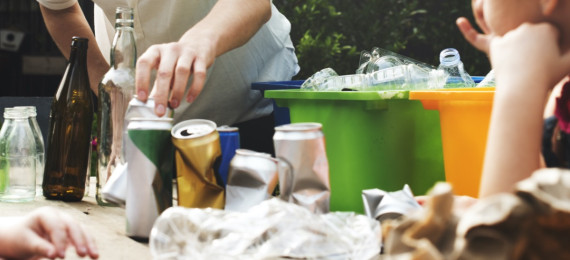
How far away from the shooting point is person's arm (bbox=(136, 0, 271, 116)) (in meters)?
1.23

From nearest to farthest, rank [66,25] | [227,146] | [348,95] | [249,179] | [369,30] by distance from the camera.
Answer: [249,179], [227,146], [348,95], [66,25], [369,30]

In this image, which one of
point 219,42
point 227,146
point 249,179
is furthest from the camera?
point 219,42

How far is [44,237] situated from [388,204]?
20.1 inches

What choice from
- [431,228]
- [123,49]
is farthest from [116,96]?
[431,228]

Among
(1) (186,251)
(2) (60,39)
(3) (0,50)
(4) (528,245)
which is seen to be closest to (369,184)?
(1) (186,251)

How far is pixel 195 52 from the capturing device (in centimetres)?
133

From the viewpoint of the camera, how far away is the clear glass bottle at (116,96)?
1.37 m

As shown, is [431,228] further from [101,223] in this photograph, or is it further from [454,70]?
[454,70]

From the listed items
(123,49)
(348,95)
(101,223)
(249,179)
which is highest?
(123,49)

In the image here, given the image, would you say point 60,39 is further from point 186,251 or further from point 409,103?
point 186,251

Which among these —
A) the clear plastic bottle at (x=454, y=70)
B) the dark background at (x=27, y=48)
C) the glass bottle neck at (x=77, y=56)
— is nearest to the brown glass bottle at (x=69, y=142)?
the glass bottle neck at (x=77, y=56)

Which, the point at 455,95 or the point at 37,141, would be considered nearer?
the point at 455,95

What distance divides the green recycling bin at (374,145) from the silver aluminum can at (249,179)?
0.28 metres

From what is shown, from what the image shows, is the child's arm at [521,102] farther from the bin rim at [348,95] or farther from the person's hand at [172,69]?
the person's hand at [172,69]
